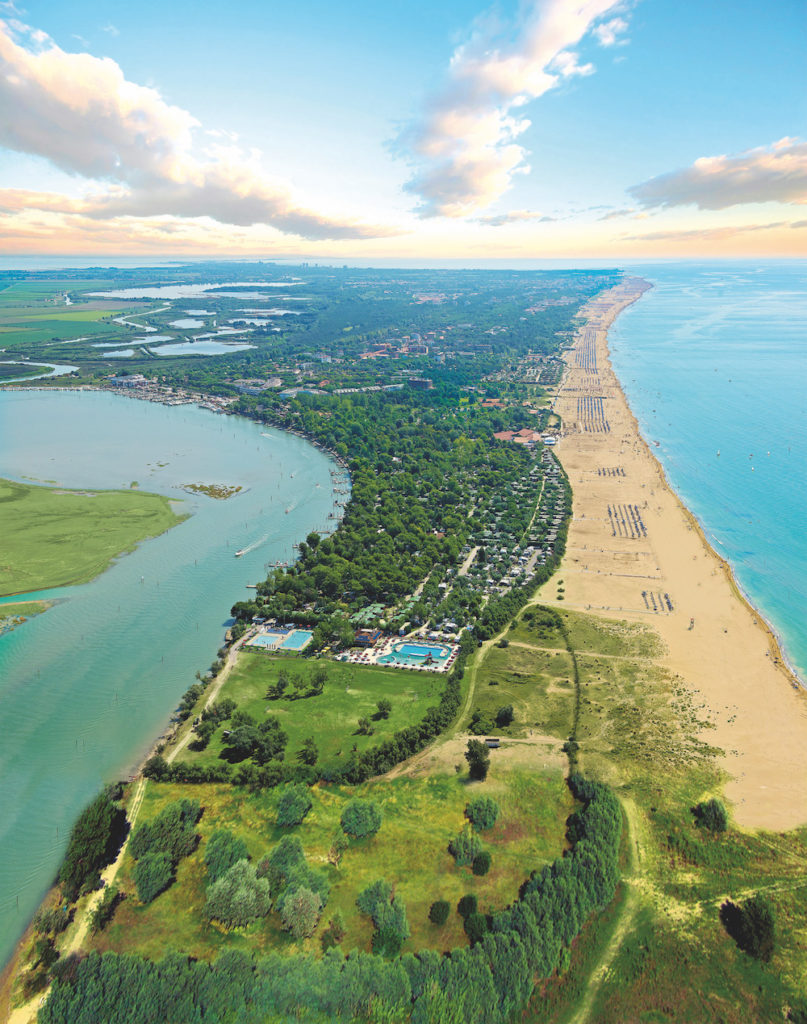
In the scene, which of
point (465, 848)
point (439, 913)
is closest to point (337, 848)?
point (439, 913)

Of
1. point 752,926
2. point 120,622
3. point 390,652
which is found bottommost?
point 120,622

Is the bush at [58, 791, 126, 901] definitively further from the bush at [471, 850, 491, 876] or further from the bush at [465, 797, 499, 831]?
the bush at [465, 797, 499, 831]

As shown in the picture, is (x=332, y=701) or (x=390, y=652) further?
(x=390, y=652)

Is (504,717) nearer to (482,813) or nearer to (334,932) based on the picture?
(482,813)

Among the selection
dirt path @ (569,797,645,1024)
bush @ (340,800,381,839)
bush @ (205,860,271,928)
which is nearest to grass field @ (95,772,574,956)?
bush @ (205,860,271,928)

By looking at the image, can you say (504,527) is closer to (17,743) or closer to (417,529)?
(417,529)

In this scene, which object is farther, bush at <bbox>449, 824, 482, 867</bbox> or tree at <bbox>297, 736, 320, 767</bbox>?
tree at <bbox>297, 736, 320, 767</bbox>
